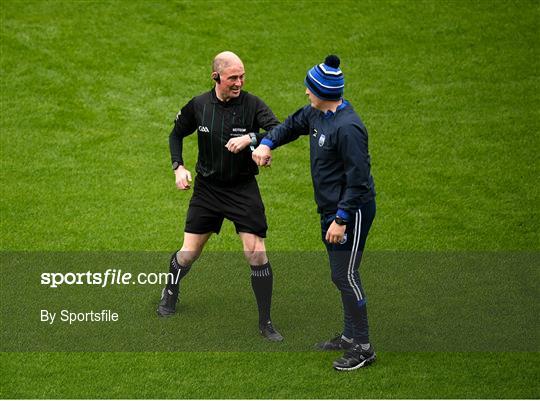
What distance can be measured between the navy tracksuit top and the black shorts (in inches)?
29.2

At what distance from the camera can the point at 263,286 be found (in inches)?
350

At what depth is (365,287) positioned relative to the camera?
994 cm

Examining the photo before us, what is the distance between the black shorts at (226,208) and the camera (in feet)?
28.9

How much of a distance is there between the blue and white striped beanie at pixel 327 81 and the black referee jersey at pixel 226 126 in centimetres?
85

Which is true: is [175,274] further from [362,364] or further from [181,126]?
[362,364]

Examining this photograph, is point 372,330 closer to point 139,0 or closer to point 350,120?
point 350,120

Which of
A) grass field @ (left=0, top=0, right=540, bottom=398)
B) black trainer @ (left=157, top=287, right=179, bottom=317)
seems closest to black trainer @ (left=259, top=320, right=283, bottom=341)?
grass field @ (left=0, top=0, right=540, bottom=398)

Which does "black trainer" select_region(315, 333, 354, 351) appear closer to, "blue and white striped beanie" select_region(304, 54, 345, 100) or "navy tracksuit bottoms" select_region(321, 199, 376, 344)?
"navy tracksuit bottoms" select_region(321, 199, 376, 344)

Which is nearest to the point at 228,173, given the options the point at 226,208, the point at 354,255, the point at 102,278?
the point at 226,208

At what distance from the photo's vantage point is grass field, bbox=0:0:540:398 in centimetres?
829

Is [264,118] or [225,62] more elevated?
[225,62]

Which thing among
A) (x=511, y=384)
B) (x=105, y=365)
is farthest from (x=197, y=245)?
(x=511, y=384)

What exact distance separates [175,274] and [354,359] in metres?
1.89

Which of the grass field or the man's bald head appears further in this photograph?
the man's bald head
